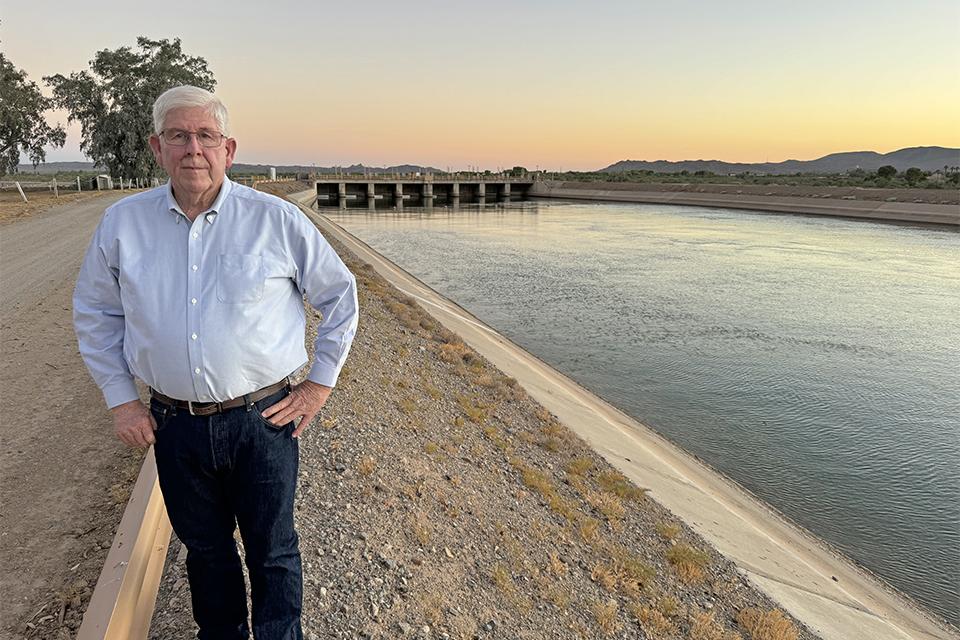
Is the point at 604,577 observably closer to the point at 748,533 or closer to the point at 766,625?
the point at 766,625

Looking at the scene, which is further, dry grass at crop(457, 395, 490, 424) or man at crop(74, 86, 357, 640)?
dry grass at crop(457, 395, 490, 424)

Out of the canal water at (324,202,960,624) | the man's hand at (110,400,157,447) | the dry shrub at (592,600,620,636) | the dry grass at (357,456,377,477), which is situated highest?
the man's hand at (110,400,157,447)

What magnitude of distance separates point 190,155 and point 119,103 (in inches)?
2468

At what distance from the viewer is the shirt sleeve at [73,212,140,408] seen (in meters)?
2.57

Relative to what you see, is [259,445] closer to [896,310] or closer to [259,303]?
[259,303]

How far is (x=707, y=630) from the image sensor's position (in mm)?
5777

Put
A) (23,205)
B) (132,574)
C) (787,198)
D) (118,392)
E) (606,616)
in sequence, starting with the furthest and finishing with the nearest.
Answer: (787,198) → (23,205) → (606,616) → (132,574) → (118,392)

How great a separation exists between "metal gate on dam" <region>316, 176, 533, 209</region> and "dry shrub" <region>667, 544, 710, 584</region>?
8162cm

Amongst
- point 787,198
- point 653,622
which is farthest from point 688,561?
point 787,198

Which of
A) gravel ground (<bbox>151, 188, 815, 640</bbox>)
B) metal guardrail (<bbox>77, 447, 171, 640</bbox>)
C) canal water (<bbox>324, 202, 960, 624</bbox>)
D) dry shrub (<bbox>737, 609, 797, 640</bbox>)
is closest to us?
metal guardrail (<bbox>77, 447, 171, 640</bbox>)

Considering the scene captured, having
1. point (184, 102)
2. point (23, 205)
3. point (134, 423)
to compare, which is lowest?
point (23, 205)

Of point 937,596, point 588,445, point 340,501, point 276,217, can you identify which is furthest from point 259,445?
point 937,596

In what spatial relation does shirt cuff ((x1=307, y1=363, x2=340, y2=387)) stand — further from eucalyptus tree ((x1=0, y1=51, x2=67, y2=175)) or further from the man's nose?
eucalyptus tree ((x1=0, y1=51, x2=67, y2=175))

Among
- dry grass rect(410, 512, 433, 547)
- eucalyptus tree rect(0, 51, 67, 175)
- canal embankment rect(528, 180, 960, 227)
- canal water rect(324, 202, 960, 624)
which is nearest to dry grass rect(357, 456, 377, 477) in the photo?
dry grass rect(410, 512, 433, 547)
